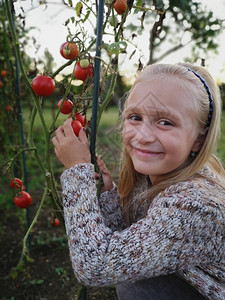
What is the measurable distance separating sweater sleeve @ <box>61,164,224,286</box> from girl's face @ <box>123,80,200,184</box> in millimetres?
136

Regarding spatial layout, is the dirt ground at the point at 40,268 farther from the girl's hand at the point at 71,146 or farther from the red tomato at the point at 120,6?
the red tomato at the point at 120,6

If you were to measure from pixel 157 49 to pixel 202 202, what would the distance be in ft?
6.66

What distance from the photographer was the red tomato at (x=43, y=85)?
2.95ft

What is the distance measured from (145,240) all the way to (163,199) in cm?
14

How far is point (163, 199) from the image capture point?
90 cm

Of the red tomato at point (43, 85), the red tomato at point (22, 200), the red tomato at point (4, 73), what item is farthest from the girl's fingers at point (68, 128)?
the red tomato at point (4, 73)

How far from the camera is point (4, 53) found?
2078 mm

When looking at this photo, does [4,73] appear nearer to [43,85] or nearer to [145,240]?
[43,85]

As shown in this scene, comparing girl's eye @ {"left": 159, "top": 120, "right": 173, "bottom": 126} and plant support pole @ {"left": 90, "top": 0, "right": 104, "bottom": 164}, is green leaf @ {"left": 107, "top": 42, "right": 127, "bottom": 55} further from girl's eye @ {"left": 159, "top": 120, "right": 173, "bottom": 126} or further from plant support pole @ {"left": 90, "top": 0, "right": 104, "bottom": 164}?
girl's eye @ {"left": 159, "top": 120, "right": 173, "bottom": 126}

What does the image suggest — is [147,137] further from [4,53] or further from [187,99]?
[4,53]

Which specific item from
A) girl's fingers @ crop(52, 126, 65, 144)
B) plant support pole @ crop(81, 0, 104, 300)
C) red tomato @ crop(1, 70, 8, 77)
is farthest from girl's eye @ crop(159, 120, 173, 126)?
red tomato @ crop(1, 70, 8, 77)

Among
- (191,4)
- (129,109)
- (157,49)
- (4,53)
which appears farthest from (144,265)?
(157,49)

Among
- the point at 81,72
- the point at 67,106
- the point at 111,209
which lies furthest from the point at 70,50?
the point at 111,209

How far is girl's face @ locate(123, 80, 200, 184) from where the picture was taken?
0.95 metres
